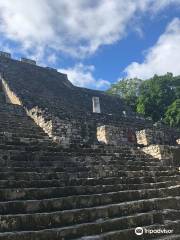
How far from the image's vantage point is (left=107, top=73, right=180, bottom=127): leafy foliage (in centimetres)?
2667

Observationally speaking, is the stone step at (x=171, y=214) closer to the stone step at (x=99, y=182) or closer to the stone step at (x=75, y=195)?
the stone step at (x=75, y=195)

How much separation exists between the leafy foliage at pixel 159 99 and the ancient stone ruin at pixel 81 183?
12.8 m

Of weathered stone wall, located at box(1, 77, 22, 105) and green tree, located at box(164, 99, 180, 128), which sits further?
green tree, located at box(164, 99, 180, 128)

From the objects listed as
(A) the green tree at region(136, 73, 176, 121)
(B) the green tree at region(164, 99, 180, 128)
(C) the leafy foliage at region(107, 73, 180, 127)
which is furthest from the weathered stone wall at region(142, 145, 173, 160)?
(A) the green tree at region(136, 73, 176, 121)

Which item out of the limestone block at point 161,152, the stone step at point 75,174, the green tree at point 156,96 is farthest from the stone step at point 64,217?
the green tree at point 156,96

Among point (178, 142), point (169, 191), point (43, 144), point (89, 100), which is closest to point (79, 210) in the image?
point (169, 191)

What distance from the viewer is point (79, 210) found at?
533cm

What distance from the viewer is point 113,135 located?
12.3 m

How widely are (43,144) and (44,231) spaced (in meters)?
4.82

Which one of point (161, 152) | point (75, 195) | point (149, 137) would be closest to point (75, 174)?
point (75, 195)

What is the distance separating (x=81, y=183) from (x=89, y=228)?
1.68 meters

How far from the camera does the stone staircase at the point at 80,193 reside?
491cm

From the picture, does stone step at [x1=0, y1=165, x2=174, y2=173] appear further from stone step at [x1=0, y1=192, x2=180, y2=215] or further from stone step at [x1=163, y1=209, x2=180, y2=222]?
stone step at [x1=163, y1=209, x2=180, y2=222]

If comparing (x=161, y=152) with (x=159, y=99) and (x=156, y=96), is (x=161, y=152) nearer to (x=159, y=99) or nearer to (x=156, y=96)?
(x=159, y=99)
